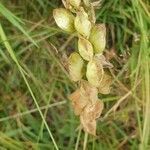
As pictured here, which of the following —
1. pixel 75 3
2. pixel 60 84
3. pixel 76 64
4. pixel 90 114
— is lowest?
pixel 60 84

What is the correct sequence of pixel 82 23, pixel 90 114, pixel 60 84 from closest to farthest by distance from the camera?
pixel 82 23
pixel 90 114
pixel 60 84

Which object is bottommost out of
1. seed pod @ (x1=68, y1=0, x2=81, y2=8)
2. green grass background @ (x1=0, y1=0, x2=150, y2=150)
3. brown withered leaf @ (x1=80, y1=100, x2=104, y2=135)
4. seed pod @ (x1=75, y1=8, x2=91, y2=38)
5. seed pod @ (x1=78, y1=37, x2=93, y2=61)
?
green grass background @ (x1=0, y1=0, x2=150, y2=150)

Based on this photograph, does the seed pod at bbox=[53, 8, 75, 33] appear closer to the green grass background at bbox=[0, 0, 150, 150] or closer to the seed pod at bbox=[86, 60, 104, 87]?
the seed pod at bbox=[86, 60, 104, 87]

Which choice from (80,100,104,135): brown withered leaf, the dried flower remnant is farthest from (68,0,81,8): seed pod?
(80,100,104,135): brown withered leaf

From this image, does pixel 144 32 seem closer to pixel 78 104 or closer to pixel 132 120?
pixel 132 120

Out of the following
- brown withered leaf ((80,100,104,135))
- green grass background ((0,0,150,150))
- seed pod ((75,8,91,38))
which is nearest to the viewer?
seed pod ((75,8,91,38))

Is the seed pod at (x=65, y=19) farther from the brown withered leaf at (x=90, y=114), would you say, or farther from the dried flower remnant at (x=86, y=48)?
the brown withered leaf at (x=90, y=114)

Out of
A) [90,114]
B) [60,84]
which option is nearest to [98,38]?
[90,114]

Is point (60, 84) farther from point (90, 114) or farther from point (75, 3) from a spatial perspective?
point (75, 3)
